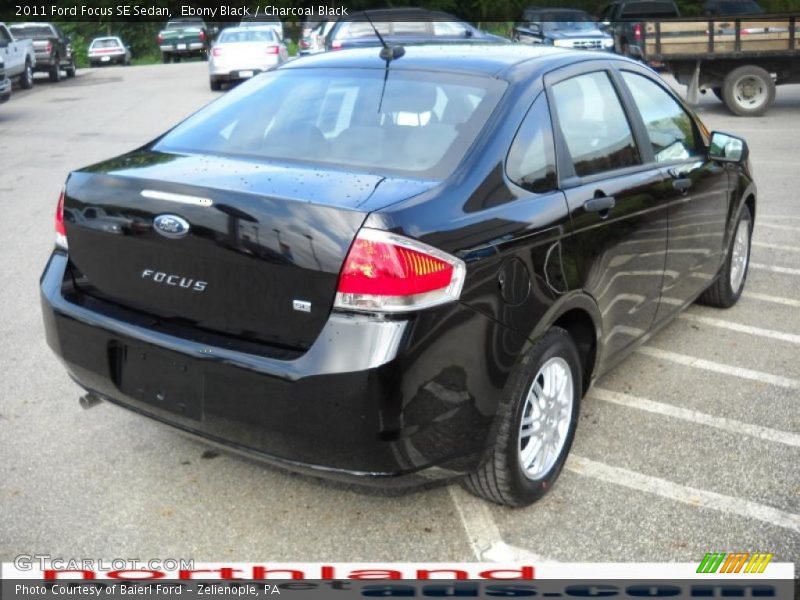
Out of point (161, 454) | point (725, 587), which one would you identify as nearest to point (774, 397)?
point (725, 587)

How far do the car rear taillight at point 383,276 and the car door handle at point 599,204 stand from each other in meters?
1.07

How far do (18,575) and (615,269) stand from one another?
8.29ft

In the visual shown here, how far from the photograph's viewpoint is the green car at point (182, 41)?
4016 cm

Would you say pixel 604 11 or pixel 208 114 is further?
pixel 604 11

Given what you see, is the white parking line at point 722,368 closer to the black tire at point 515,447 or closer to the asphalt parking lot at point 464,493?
the asphalt parking lot at point 464,493

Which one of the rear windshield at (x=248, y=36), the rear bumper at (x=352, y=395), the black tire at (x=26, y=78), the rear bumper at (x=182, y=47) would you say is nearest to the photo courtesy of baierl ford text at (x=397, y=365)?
the rear bumper at (x=352, y=395)

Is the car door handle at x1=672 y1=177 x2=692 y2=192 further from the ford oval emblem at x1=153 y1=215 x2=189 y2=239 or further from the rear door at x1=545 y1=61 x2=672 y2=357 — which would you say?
the ford oval emblem at x1=153 y1=215 x2=189 y2=239

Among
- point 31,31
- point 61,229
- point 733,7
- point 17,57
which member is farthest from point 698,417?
point 31,31

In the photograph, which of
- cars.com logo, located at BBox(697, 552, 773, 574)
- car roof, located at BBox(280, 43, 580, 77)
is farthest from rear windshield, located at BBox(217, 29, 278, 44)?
cars.com logo, located at BBox(697, 552, 773, 574)

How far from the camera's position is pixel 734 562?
3.24m

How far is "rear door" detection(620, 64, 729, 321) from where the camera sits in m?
4.53

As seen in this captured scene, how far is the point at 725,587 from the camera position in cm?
314

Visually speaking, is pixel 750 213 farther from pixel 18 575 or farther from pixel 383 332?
pixel 18 575

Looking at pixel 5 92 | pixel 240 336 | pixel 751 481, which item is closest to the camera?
pixel 240 336
